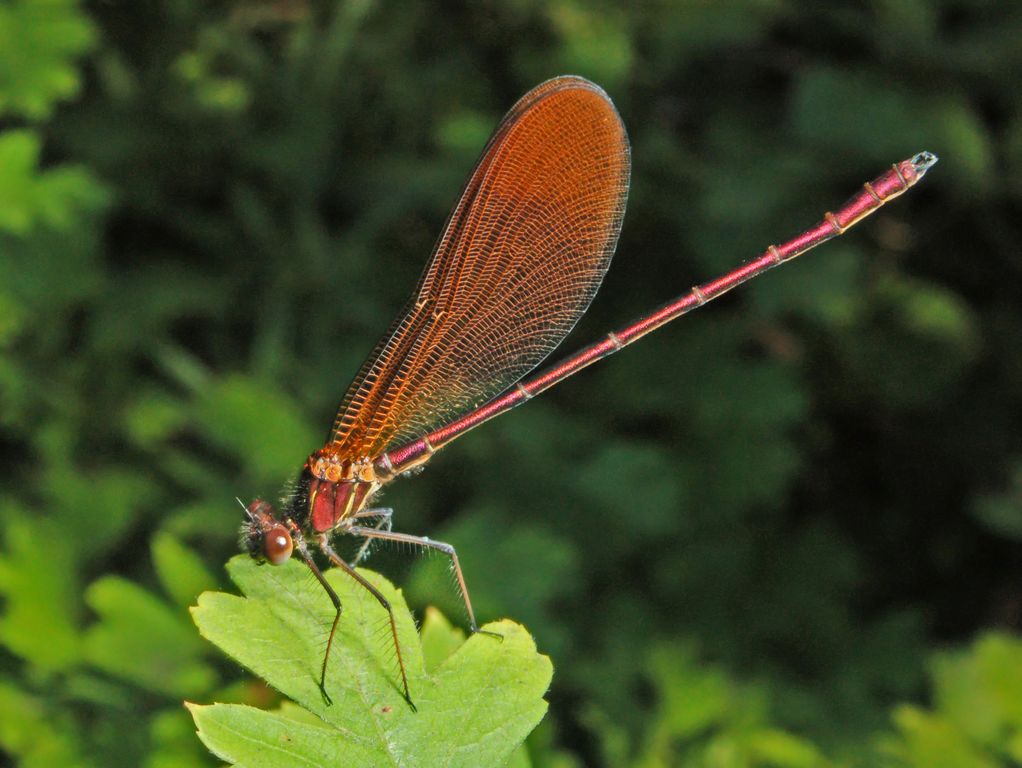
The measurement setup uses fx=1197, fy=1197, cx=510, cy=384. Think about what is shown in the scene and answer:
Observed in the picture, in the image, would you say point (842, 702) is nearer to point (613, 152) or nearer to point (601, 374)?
point (601, 374)

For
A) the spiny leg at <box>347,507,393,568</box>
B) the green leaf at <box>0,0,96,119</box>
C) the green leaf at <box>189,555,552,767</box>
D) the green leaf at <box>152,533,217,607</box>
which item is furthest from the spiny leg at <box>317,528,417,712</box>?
the green leaf at <box>0,0,96,119</box>

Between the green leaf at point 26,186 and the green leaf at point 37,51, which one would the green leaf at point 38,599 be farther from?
the green leaf at point 37,51

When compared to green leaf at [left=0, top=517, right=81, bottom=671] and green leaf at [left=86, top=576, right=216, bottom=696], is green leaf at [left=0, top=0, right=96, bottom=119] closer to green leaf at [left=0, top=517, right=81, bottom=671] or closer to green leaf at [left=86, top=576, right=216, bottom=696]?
green leaf at [left=0, top=517, right=81, bottom=671]

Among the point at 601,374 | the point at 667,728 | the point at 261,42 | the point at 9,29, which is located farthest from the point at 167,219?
the point at 667,728

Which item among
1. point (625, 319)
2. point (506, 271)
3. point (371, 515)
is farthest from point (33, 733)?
point (625, 319)

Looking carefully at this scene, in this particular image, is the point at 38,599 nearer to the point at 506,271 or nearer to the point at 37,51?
the point at 506,271

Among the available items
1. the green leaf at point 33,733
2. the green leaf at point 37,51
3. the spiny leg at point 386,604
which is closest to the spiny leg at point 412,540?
the spiny leg at point 386,604
